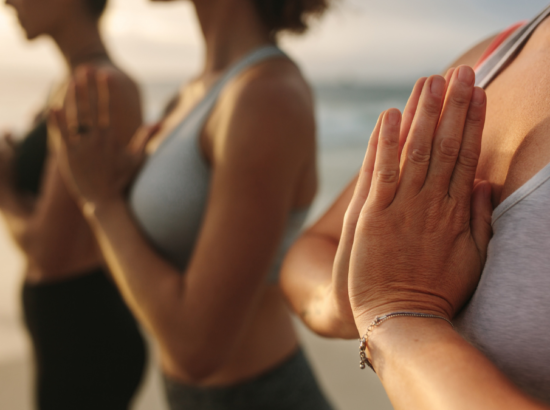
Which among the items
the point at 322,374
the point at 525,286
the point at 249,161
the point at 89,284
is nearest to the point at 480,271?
the point at 525,286

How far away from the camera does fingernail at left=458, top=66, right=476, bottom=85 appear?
58cm

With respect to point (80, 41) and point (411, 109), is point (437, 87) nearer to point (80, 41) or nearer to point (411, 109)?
point (411, 109)

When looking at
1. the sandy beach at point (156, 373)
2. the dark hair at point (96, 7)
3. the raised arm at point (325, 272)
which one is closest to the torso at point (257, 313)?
the raised arm at point (325, 272)

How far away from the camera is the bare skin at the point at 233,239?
111cm

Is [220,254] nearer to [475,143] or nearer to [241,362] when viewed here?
[241,362]

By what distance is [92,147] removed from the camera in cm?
147

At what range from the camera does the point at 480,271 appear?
63 centimetres

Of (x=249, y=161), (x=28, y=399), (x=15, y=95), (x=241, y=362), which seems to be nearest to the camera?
(x=249, y=161)

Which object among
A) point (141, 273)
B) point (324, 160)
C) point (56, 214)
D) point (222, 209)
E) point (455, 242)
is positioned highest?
point (455, 242)

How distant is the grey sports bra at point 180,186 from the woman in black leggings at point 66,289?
2.09 feet

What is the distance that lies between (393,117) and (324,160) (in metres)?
9.25

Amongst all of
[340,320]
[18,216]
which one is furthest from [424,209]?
[18,216]

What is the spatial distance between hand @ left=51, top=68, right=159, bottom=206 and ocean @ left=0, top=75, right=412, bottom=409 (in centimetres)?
40

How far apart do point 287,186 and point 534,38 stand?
643mm
